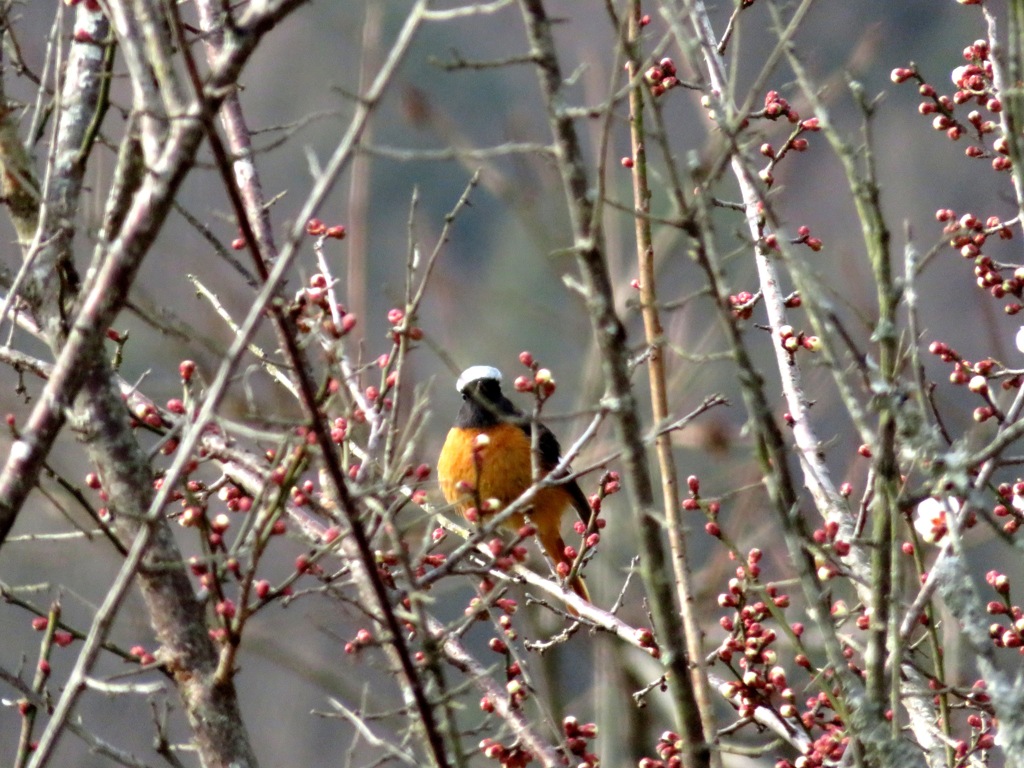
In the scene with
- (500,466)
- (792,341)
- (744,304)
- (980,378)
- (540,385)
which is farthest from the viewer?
(500,466)

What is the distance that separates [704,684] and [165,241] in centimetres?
287

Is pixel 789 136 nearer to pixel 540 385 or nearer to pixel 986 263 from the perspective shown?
pixel 986 263

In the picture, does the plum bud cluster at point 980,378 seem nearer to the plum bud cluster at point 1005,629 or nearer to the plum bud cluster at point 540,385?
the plum bud cluster at point 1005,629

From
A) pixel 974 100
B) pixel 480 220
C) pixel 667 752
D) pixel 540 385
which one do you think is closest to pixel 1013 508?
pixel 667 752

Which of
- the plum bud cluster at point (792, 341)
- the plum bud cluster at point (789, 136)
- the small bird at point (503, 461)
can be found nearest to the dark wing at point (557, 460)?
the small bird at point (503, 461)

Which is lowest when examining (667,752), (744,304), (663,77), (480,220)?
(667,752)

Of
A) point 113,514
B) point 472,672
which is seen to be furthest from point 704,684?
point 113,514

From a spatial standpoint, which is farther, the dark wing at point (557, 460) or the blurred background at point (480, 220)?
the blurred background at point (480, 220)

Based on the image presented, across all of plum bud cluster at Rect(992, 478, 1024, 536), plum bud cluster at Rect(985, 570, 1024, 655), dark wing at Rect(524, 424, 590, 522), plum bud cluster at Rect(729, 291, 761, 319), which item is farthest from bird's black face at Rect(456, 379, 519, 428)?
plum bud cluster at Rect(985, 570, 1024, 655)

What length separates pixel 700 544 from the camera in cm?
1351

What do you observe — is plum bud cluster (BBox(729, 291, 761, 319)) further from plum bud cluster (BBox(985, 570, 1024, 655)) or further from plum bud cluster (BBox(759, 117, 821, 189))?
plum bud cluster (BBox(985, 570, 1024, 655))

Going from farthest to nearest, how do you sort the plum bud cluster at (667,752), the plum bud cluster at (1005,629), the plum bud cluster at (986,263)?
the plum bud cluster at (986,263) → the plum bud cluster at (667,752) → the plum bud cluster at (1005,629)

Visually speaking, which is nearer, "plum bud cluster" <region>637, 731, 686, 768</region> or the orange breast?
"plum bud cluster" <region>637, 731, 686, 768</region>

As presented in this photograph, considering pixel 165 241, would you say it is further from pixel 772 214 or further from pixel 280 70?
pixel 280 70
